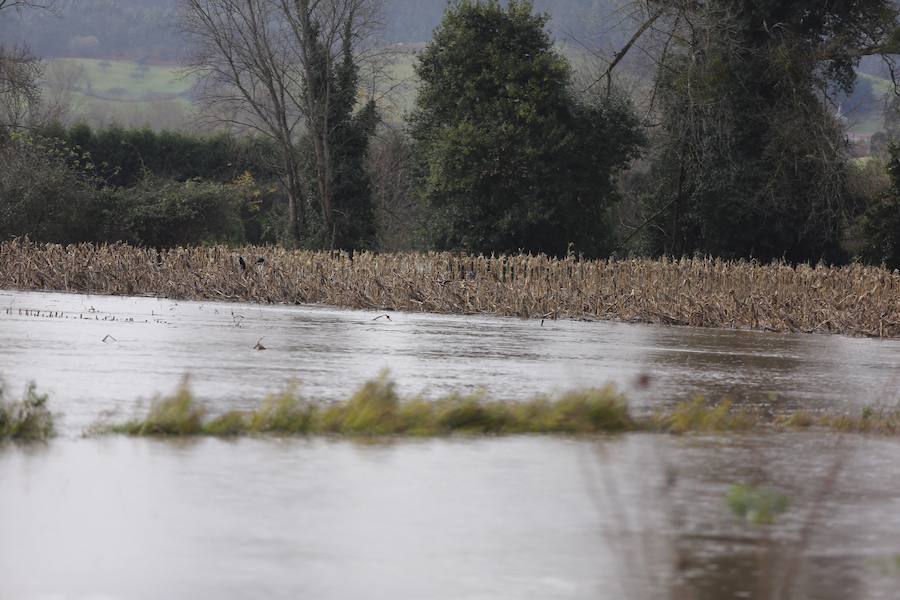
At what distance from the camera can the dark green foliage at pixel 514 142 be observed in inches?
1767

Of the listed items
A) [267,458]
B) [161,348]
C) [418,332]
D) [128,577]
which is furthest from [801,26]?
[128,577]

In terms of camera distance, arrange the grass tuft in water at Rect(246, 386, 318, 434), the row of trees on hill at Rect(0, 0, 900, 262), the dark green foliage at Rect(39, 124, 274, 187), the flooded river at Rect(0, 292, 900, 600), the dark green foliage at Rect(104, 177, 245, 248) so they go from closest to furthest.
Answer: the flooded river at Rect(0, 292, 900, 600)
the grass tuft in water at Rect(246, 386, 318, 434)
the row of trees on hill at Rect(0, 0, 900, 262)
the dark green foliage at Rect(104, 177, 245, 248)
the dark green foliage at Rect(39, 124, 274, 187)

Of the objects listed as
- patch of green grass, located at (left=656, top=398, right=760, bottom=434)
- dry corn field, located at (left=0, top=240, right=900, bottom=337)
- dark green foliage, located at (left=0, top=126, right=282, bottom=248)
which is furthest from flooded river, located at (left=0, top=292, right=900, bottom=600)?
dark green foliage, located at (left=0, top=126, right=282, bottom=248)

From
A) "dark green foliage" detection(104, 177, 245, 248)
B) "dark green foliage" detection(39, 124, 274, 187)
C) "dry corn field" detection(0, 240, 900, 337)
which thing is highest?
"dark green foliage" detection(39, 124, 274, 187)

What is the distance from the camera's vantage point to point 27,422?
9906 mm

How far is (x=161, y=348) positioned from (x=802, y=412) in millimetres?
8048

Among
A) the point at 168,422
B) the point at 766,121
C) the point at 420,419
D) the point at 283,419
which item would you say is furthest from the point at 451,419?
the point at 766,121

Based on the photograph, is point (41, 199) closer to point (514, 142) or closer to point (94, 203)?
point (94, 203)

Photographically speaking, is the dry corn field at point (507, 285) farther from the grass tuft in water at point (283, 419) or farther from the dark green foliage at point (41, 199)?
the grass tuft in water at point (283, 419)

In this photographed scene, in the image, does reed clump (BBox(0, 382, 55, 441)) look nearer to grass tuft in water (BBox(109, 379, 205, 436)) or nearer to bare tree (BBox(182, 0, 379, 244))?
grass tuft in water (BBox(109, 379, 205, 436))

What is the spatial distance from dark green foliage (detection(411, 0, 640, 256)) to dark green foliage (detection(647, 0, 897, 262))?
8.69ft

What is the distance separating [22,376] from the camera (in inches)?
532

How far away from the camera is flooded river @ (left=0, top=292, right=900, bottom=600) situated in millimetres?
6395

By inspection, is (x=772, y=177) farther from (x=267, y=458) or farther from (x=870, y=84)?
(x=870, y=84)
